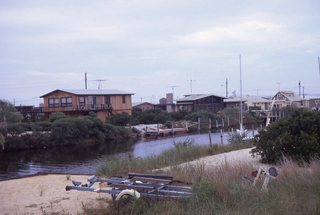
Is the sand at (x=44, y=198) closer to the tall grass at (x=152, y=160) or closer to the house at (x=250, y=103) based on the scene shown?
the tall grass at (x=152, y=160)

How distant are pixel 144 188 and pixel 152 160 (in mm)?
6598

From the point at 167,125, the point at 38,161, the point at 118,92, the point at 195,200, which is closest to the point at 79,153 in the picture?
the point at 38,161

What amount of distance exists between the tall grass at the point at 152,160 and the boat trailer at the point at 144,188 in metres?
3.30

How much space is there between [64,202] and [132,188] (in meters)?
2.42

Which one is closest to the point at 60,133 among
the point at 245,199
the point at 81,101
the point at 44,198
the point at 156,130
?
the point at 156,130

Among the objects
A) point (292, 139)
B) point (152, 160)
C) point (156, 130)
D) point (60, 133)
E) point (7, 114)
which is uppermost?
point (7, 114)

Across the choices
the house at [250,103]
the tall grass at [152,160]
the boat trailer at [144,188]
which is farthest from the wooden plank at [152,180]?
the house at [250,103]

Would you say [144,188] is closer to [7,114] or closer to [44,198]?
Answer: [44,198]

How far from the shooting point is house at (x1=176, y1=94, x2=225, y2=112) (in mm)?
73438

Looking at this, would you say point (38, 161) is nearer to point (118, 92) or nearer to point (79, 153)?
point (79, 153)

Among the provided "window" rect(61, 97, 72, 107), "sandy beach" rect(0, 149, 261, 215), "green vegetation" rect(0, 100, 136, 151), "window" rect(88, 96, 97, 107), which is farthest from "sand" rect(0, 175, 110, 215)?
"window" rect(88, 96, 97, 107)

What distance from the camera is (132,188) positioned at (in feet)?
24.5

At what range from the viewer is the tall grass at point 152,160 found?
40.0ft

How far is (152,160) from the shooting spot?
14.0 metres
